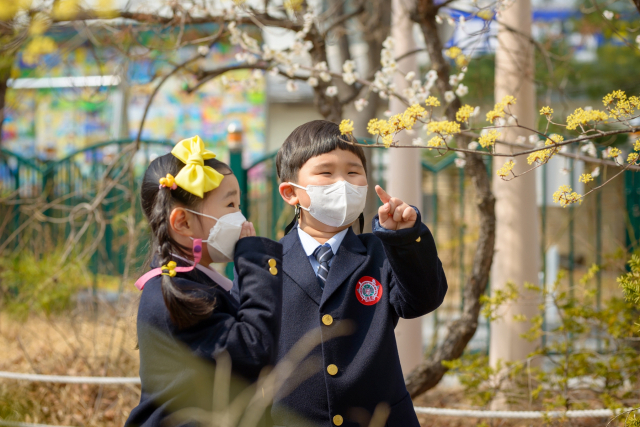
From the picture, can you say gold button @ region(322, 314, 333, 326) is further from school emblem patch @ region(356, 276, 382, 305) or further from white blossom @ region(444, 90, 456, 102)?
white blossom @ region(444, 90, 456, 102)

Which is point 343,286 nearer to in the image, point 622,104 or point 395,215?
point 395,215

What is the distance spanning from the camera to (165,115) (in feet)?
41.0

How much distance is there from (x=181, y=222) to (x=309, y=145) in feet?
1.61

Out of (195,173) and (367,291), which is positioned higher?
(195,173)

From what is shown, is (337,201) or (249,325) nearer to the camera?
(249,325)

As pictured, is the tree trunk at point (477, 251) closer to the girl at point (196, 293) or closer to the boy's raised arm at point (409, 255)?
the boy's raised arm at point (409, 255)

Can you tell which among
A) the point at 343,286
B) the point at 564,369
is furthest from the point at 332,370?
the point at 564,369

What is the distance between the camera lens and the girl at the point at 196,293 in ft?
4.77

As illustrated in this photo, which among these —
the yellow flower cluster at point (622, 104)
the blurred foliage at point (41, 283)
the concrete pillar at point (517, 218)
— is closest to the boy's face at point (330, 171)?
the yellow flower cluster at point (622, 104)

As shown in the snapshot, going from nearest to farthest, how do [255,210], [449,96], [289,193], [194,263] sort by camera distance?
[194,263]
[289,193]
[449,96]
[255,210]

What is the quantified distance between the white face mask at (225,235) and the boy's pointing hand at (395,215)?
1.32 ft

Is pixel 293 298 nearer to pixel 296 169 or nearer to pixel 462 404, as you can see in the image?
pixel 296 169

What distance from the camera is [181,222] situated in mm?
1620

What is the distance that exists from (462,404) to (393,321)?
6.91ft
